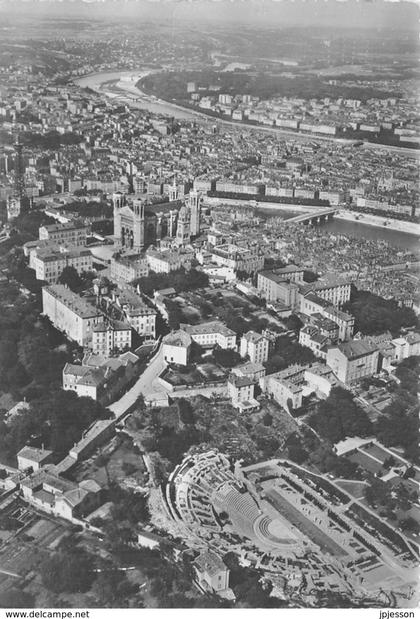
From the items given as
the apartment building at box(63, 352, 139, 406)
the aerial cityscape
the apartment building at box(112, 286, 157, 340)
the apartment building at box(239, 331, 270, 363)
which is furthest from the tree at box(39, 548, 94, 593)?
the apartment building at box(112, 286, 157, 340)

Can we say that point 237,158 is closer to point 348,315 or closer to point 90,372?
point 348,315

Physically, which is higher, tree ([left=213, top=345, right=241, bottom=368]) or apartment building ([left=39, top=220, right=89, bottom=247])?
apartment building ([left=39, top=220, right=89, bottom=247])

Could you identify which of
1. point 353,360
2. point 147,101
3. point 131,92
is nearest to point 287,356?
point 353,360

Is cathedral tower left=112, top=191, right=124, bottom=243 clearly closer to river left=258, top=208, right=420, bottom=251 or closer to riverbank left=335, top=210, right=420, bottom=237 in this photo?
river left=258, top=208, right=420, bottom=251

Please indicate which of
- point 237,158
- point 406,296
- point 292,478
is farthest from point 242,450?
point 237,158

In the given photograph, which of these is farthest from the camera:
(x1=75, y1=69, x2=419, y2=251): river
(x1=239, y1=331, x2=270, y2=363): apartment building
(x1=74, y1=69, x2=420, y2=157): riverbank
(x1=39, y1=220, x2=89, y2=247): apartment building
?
(x1=75, y1=69, x2=419, y2=251): river

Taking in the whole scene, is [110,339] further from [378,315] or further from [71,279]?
[378,315]

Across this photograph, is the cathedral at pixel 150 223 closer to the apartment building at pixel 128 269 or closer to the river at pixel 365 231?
the apartment building at pixel 128 269
